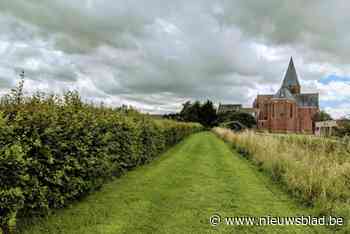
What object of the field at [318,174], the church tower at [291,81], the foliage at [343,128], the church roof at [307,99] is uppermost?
the church tower at [291,81]

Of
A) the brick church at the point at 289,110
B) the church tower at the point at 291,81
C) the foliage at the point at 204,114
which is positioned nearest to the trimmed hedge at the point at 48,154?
the brick church at the point at 289,110

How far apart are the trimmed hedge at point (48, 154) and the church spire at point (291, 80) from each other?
81.9 metres

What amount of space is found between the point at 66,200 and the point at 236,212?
3182 mm

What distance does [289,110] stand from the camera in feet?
218

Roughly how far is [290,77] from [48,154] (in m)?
86.3

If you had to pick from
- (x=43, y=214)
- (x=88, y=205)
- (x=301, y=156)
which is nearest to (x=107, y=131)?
(x=88, y=205)

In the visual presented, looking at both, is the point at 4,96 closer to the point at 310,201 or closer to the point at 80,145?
the point at 80,145

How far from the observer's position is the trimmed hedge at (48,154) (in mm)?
3102

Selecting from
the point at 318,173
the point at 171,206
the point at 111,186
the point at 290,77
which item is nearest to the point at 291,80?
the point at 290,77

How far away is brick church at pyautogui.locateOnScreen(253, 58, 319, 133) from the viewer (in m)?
66.4

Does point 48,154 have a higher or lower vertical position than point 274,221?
higher

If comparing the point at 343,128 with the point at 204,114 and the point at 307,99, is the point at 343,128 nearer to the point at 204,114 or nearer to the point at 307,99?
the point at 204,114

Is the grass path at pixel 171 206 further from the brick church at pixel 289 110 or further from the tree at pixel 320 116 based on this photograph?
the tree at pixel 320 116

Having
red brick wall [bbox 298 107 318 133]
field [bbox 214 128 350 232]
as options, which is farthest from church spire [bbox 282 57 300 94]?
field [bbox 214 128 350 232]
